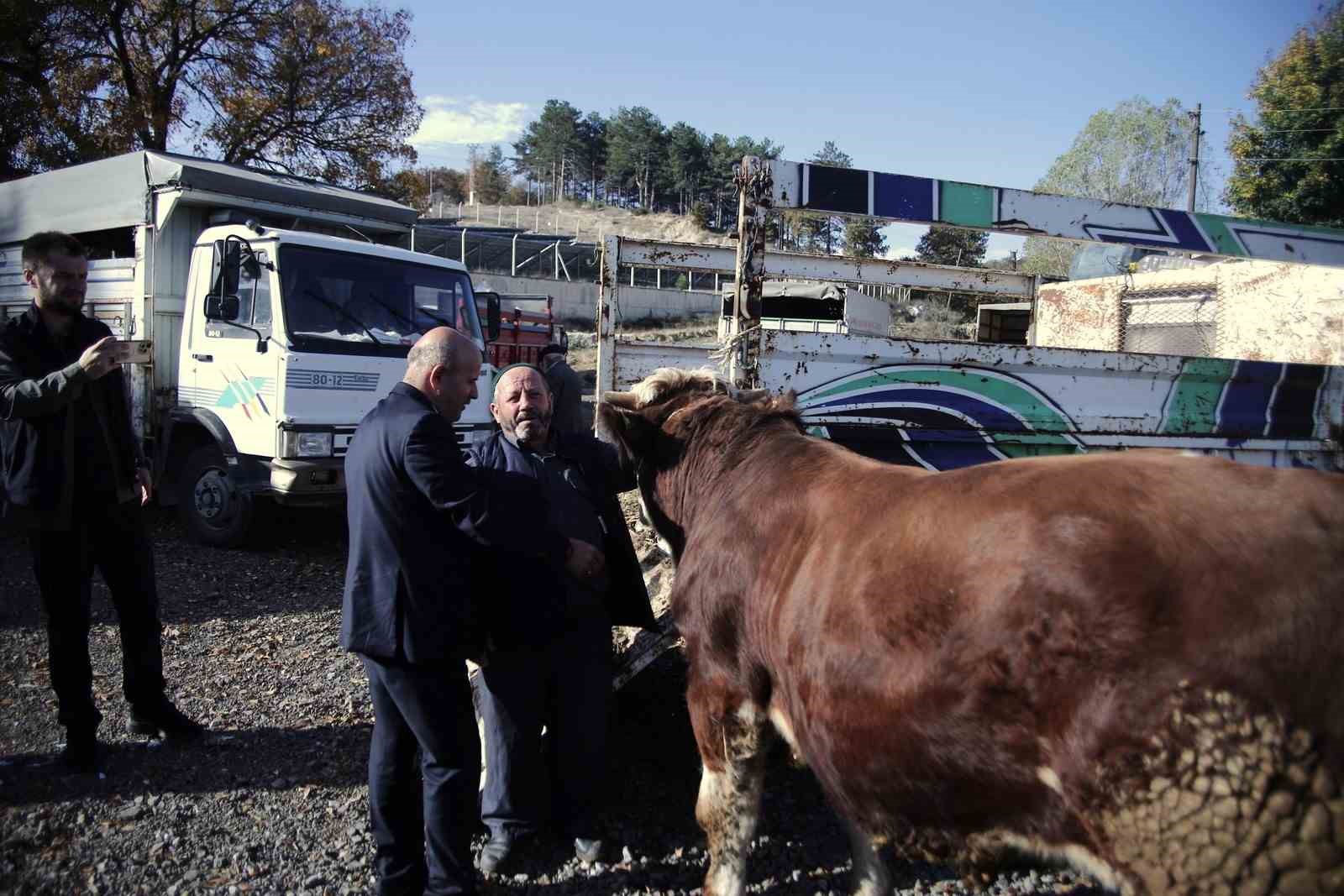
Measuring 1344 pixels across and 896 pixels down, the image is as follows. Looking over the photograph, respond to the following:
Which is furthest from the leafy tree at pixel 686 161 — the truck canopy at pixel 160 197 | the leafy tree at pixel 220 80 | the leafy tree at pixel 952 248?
the truck canopy at pixel 160 197

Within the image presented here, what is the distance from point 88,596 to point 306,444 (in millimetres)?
3354

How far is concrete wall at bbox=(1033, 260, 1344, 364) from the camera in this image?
404 inches

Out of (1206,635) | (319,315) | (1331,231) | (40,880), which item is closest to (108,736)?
(40,880)

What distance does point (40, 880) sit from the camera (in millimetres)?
3227

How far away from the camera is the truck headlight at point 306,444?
282 inches

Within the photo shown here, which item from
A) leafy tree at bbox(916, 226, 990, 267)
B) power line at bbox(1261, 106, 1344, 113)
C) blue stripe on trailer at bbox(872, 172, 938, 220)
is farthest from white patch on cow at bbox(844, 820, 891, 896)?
leafy tree at bbox(916, 226, 990, 267)

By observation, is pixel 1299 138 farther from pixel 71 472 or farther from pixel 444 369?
pixel 71 472

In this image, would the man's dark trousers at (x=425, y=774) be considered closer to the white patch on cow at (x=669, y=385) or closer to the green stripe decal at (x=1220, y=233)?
the white patch on cow at (x=669, y=385)

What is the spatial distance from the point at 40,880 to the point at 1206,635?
12.5 ft

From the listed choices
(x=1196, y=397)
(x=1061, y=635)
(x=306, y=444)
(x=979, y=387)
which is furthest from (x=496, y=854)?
(x=306, y=444)

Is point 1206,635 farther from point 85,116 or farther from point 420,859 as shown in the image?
point 85,116

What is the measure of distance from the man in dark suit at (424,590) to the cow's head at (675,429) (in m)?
0.60

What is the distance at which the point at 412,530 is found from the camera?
9.41ft

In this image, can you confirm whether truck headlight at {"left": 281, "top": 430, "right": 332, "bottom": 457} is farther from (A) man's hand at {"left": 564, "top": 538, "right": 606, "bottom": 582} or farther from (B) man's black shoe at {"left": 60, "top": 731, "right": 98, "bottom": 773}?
(A) man's hand at {"left": 564, "top": 538, "right": 606, "bottom": 582}
